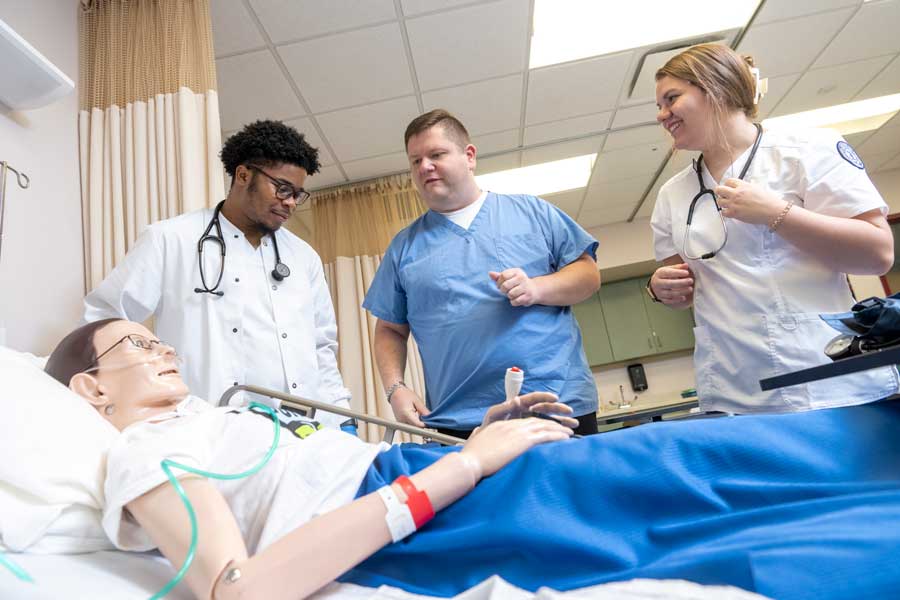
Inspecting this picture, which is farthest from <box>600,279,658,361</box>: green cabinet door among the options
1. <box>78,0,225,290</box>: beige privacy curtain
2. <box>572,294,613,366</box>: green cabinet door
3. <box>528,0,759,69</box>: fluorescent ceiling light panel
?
<box>78,0,225,290</box>: beige privacy curtain

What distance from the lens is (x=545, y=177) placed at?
4109mm

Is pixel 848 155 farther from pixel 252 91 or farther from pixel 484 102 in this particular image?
pixel 252 91

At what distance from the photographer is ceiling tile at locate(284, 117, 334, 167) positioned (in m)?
2.98

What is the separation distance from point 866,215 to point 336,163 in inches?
110

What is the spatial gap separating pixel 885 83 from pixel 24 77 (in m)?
4.32

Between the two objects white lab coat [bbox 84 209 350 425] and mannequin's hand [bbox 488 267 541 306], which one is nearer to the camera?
mannequin's hand [bbox 488 267 541 306]

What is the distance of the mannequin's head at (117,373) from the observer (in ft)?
3.59

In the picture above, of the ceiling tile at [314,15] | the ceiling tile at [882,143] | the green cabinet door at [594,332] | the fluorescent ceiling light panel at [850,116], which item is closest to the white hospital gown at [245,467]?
the ceiling tile at [314,15]

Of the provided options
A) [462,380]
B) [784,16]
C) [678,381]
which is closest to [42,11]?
[462,380]

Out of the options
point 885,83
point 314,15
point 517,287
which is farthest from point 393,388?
point 885,83

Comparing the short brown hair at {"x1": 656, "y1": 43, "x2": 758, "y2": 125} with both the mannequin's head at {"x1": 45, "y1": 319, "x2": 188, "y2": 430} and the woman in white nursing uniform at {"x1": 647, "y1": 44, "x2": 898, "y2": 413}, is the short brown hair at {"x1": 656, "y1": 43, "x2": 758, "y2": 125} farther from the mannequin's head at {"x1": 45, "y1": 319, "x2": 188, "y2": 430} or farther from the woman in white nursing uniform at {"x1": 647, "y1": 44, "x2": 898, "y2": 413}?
the mannequin's head at {"x1": 45, "y1": 319, "x2": 188, "y2": 430}

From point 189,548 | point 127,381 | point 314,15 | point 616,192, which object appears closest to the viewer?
point 189,548

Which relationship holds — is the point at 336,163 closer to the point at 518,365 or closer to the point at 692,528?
the point at 518,365

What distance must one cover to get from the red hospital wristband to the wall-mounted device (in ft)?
17.1
